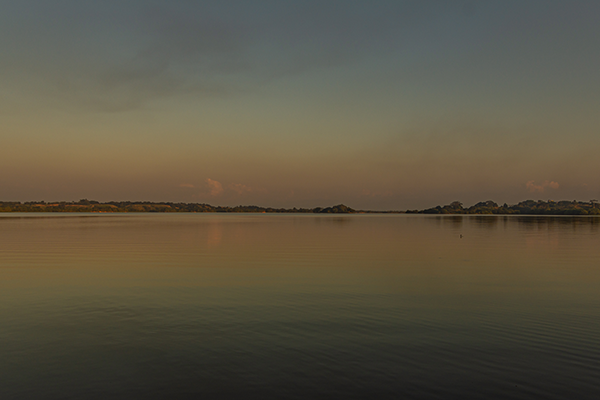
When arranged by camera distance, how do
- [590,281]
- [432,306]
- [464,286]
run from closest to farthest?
1. [432,306]
2. [464,286]
3. [590,281]

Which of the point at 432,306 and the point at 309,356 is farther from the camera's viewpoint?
the point at 432,306

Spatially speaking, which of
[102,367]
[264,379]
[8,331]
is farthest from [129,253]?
[264,379]

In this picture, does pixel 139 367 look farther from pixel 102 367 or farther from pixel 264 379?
pixel 264 379

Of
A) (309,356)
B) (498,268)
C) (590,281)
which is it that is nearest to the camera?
(309,356)

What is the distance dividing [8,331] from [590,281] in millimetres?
30478

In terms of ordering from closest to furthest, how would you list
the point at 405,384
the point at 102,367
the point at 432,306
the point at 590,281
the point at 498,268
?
the point at 405,384, the point at 102,367, the point at 432,306, the point at 590,281, the point at 498,268

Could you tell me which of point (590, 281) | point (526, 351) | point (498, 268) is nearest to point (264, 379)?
point (526, 351)

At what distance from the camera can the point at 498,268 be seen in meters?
29.4

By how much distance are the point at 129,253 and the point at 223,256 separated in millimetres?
9754

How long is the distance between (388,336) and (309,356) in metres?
3.34

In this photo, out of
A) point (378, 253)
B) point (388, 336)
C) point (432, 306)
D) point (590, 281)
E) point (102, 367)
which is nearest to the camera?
point (102, 367)

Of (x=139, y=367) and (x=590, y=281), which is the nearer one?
(x=139, y=367)

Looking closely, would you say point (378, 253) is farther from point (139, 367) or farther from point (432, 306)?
point (139, 367)

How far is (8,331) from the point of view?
1333 centimetres
